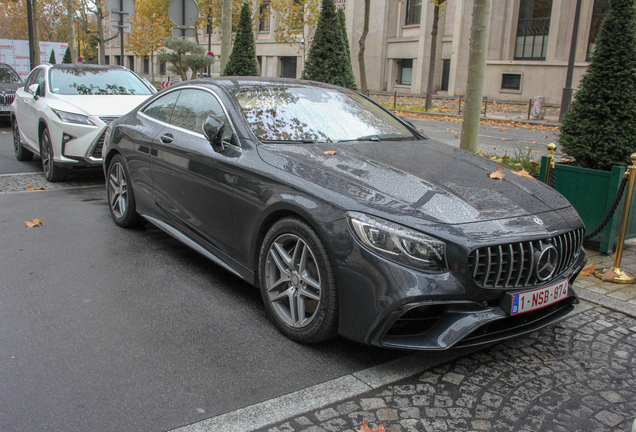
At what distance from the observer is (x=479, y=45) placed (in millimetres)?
7184

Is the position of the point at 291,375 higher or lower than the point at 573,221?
lower

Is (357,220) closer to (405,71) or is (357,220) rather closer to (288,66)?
(405,71)

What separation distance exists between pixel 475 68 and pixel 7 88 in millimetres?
13430

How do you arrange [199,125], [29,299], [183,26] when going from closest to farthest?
[29,299], [199,125], [183,26]

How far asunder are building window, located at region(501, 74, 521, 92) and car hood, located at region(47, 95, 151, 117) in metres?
26.2

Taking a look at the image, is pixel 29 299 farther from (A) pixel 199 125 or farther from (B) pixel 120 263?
(A) pixel 199 125

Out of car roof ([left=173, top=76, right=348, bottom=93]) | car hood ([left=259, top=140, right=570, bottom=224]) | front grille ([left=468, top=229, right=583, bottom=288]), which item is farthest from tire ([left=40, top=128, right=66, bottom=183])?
front grille ([left=468, top=229, right=583, bottom=288])

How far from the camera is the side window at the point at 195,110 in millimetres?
4600

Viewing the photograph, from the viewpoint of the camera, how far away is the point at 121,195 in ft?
19.9

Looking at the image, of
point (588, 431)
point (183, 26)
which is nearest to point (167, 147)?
point (588, 431)

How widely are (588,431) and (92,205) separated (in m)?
6.08

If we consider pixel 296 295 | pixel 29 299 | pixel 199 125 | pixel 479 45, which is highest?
pixel 479 45

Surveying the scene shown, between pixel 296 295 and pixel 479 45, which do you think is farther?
pixel 479 45

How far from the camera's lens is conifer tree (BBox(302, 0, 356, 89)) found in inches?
454
